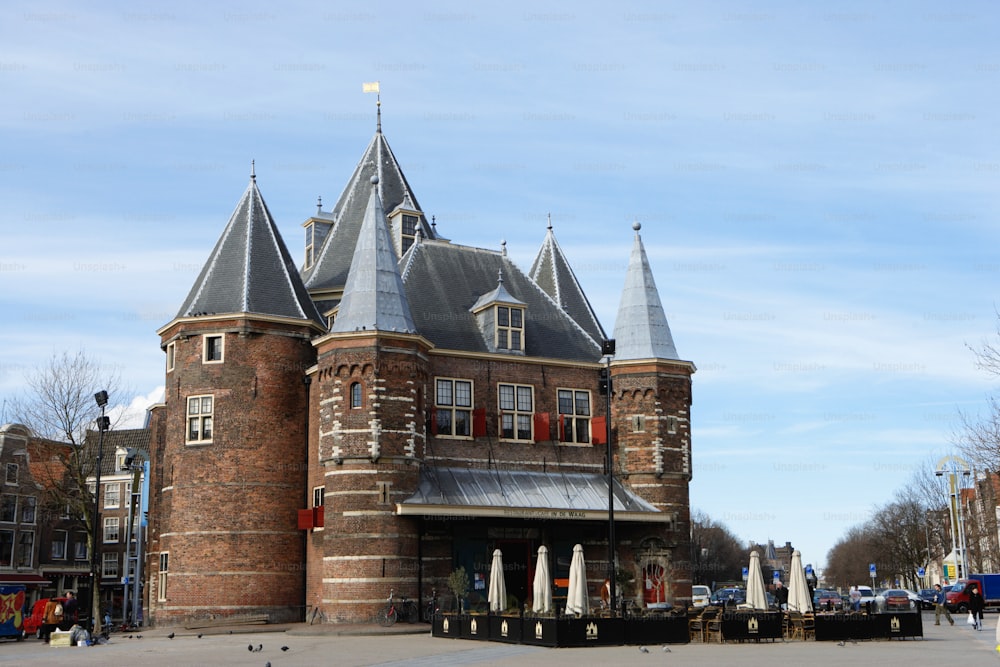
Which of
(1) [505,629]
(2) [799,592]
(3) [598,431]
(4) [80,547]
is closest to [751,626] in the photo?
(2) [799,592]

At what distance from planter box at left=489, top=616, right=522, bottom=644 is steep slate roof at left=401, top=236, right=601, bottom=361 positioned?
14.1m

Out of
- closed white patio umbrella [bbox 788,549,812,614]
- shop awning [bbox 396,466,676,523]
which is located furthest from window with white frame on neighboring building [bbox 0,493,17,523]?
closed white patio umbrella [bbox 788,549,812,614]

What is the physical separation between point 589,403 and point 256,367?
12844 millimetres

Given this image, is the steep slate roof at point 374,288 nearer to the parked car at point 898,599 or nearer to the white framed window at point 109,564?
the parked car at point 898,599

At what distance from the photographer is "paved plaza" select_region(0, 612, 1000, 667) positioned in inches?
769

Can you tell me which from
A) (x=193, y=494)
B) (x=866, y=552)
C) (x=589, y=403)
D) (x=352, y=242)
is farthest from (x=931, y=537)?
(x=193, y=494)

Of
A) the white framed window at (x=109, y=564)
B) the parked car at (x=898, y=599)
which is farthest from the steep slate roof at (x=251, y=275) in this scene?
the white framed window at (x=109, y=564)

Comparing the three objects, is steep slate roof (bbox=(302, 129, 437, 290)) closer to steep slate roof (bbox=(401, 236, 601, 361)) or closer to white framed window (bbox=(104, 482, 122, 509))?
steep slate roof (bbox=(401, 236, 601, 361))

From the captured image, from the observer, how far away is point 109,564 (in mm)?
70438

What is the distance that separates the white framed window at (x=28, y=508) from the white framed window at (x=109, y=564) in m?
10.1

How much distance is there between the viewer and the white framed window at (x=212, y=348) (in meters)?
37.8

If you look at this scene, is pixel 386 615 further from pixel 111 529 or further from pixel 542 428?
pixel 111 529

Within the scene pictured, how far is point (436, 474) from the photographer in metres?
36.1

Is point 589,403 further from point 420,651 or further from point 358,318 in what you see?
point 420,651
